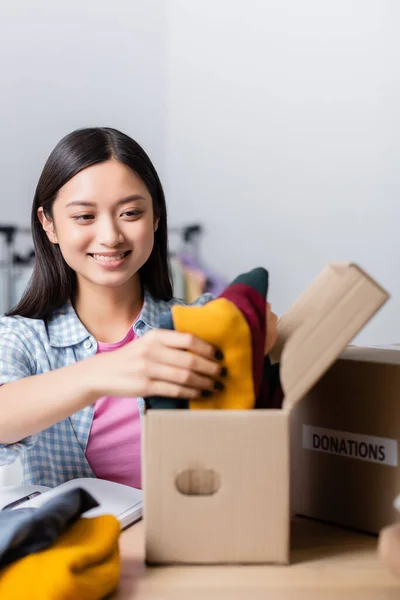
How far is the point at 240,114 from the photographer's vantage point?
2.77 meters

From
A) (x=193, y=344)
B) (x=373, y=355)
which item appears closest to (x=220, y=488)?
(x=193, y=344)

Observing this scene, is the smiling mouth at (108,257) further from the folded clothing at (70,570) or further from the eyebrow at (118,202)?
the folded clothing at (70,570)

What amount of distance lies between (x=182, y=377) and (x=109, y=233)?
1.46ft

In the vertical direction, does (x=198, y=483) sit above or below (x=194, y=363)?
below

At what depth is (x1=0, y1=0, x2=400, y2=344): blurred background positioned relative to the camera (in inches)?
94.9

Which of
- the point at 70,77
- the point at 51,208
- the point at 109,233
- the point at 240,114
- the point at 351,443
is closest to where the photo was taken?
the point at 351,443

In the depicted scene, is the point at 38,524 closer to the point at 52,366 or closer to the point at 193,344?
the point at 193,344

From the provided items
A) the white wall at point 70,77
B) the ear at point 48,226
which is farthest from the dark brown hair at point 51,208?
the white wall at point 70,77

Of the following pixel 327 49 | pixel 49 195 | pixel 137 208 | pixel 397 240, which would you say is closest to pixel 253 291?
pixel 137 208

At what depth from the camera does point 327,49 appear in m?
2.49

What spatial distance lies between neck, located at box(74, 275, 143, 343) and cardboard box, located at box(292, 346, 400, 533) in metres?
0.53

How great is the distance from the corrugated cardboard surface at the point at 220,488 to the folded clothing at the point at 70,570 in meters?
0.06

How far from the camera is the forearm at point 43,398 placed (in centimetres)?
83

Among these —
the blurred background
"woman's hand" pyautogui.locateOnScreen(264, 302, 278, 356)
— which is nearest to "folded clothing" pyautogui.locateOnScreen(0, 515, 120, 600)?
"woman's hand" pyautogui.locateOnScreen(264, 302, 278, 356)
